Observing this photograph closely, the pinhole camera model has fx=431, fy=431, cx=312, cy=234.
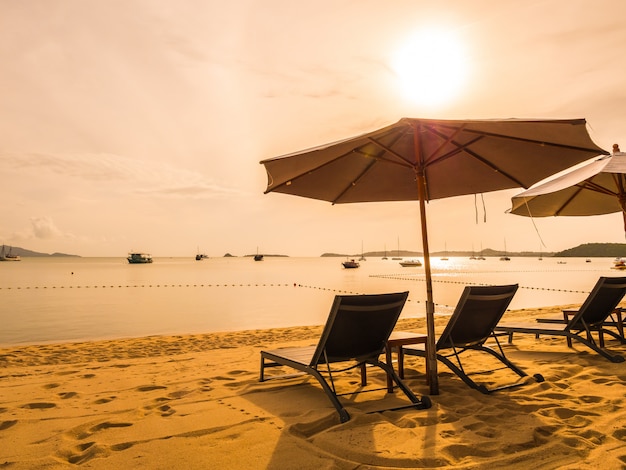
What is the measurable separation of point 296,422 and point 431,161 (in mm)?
2659

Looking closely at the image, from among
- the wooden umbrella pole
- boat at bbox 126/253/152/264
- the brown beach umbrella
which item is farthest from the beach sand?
boat at bbox 126/253/152/264

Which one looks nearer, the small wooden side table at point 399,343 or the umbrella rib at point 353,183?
the small wooden side table at point 399,343

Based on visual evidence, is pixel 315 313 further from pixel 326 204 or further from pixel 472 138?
pixel 472 138

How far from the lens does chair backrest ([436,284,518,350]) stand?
4.18 metres

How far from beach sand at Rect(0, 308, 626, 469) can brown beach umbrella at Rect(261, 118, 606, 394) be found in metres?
0.89

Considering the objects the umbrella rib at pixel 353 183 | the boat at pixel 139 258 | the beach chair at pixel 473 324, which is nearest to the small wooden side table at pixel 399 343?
the beach chair at pixel 473 324

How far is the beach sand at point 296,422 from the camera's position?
8.50 feet

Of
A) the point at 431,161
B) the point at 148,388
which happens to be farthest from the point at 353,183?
the point at 148,388

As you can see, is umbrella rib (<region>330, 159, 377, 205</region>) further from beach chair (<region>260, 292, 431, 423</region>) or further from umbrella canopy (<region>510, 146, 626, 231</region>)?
umbrella canopy (<region>510, 146, 626, 231</region>)

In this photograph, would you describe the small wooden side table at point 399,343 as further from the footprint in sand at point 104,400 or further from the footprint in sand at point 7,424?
the footprint in sand at point 7,424

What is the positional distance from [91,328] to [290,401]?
41.5 feet

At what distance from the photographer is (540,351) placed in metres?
6.07

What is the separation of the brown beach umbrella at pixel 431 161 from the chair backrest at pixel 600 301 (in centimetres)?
176

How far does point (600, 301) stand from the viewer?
556 cm
